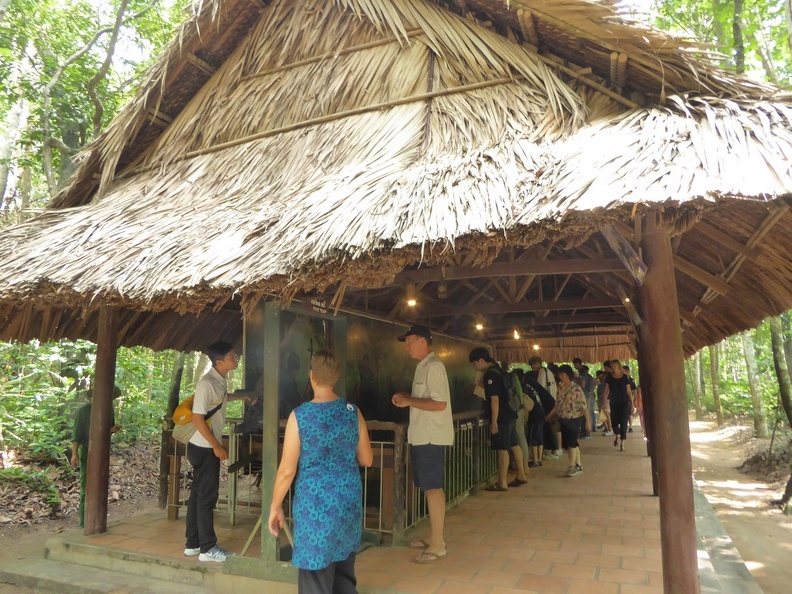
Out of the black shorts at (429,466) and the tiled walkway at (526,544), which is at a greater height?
the black shorts at (429,466)

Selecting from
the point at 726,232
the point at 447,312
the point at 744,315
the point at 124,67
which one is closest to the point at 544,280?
the point at 447,312

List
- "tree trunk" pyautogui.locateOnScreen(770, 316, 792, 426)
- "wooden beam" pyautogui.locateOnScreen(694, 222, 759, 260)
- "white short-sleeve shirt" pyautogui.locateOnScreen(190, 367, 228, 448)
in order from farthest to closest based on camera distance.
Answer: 1. "tree trunk" pyautogui.locateOnScreen(770, 316, 792, 426)
2. "white short-sleeve shirt" pyautogui.locateOnScreen(190, 367, 228, 448)
3. "wooden beam" pyautogui.locateOnScreen(694, 222, 759, 260)

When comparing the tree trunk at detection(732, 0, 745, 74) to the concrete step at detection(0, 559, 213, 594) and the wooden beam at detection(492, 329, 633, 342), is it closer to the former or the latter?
the wooden beam at detection(492, 329, 633, 342)

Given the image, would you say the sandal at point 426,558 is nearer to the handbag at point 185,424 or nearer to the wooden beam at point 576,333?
the handbag at point 185,424

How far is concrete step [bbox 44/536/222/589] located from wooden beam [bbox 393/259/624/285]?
2.84 metres

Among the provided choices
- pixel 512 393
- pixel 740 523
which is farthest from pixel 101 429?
pixel 740 523

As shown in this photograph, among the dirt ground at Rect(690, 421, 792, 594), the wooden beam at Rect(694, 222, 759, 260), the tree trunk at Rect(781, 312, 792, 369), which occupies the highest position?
the wooden beam at Rect(694, 222, 759, 260)

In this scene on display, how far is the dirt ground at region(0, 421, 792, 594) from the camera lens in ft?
17.9

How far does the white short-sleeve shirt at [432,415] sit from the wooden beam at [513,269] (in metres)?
0.75

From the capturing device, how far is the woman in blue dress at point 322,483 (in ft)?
9.49

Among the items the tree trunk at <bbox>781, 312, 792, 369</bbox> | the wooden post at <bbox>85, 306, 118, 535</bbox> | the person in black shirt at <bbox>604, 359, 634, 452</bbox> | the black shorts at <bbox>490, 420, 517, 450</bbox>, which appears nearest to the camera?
the wooden post at <bbox>85, 306, 118, 535</bbox>

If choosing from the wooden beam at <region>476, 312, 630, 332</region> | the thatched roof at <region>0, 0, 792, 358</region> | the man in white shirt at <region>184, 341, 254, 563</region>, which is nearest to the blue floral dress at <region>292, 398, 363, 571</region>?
the thatched roof at <region>0, 0, 792, 358</region>

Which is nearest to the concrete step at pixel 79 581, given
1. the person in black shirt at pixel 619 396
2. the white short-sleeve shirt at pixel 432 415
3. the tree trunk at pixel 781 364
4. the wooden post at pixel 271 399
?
the wooden post at pixel 271 399

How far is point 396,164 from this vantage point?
13.1ft
